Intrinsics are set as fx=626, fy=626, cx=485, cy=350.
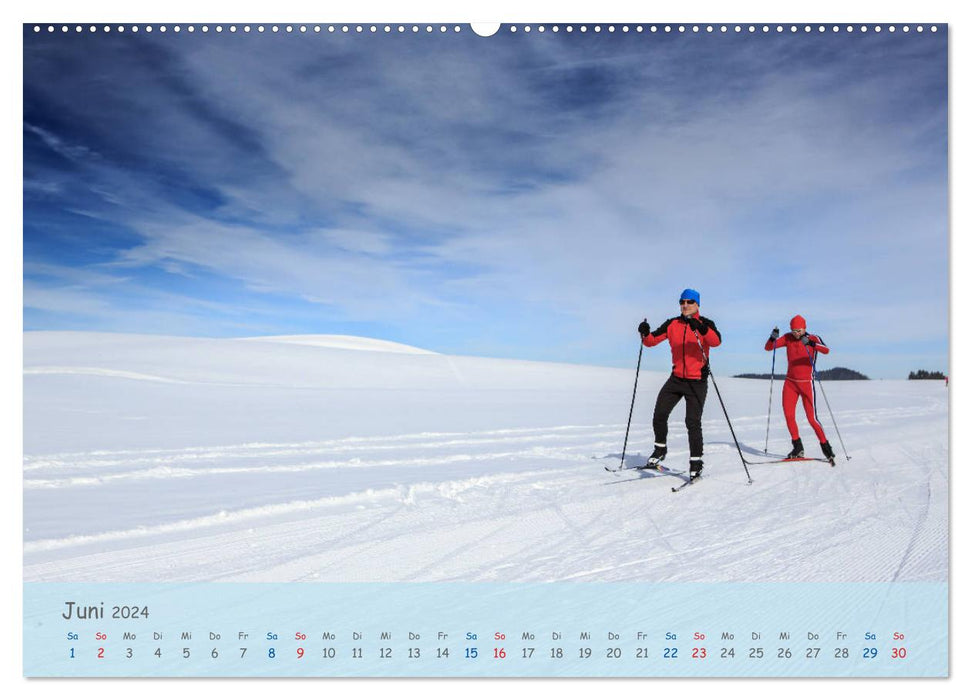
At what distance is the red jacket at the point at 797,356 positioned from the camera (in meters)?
7.34

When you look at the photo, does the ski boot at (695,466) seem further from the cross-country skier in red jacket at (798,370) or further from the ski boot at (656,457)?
the cross-country skier in red jacket at (798,370)

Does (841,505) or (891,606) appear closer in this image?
(891,606)

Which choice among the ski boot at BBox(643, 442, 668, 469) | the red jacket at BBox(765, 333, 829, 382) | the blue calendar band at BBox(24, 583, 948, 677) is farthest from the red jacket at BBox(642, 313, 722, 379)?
the blue calendar band at BBox(24, 583, 948, 677)

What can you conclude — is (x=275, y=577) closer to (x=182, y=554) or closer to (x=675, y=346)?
(x=182, y=554)

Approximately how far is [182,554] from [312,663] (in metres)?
1.50

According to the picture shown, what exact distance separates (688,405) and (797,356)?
2.32 meters

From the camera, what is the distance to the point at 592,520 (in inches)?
171

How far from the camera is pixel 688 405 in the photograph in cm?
604

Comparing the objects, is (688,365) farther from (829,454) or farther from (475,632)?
(475,632)

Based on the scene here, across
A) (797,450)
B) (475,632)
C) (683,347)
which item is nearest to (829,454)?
(797,450)

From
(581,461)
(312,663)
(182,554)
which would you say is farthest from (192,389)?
(312,663)

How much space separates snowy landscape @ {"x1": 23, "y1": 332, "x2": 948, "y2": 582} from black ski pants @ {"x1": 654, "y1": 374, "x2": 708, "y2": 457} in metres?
0.41

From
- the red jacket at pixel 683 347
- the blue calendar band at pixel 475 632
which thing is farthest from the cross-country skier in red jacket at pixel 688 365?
the blue calendar band at pixel 475 632

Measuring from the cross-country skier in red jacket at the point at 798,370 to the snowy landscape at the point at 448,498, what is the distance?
486 mm
